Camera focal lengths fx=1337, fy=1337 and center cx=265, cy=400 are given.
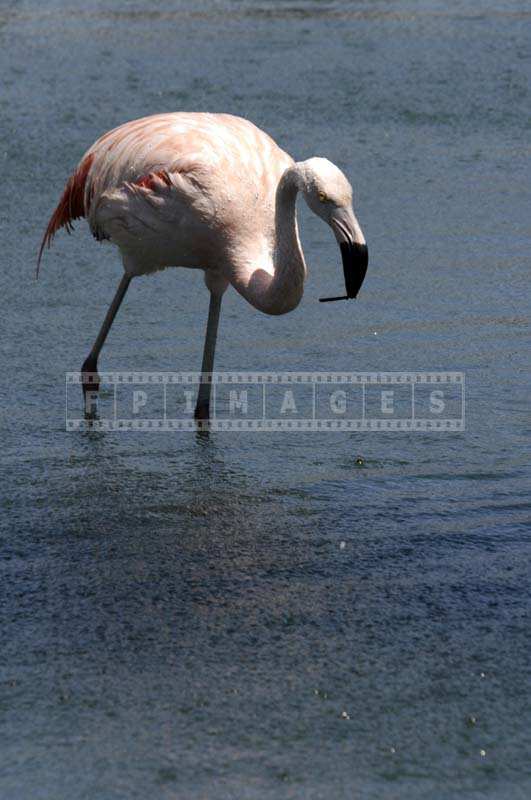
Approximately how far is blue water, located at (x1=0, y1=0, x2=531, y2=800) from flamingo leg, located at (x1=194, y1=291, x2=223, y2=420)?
15 centimetres

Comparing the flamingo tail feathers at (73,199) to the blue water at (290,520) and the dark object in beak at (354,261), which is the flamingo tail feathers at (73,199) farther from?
the dark object in beak at (354,261)

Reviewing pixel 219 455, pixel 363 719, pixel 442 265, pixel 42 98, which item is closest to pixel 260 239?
pixel 219 455

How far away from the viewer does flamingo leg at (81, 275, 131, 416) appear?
17.0ft

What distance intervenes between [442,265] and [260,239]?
71.0 inches

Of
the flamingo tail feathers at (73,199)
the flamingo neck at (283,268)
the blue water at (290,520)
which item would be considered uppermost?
the flamingo tail feathers at (73,199)

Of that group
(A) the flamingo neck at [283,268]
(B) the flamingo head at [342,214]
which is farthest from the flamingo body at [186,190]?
(B) the flamingo head at [342,214]

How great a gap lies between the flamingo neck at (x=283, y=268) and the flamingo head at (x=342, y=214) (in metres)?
0.15

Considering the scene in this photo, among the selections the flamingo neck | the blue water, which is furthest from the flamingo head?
the blue water

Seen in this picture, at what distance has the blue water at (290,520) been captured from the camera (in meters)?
2.92

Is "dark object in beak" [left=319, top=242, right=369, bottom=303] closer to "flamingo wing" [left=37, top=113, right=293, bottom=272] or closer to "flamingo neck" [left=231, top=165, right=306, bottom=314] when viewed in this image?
"flamingo neck" [left=231, top=165, right=306, bottom=314]

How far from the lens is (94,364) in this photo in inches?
208

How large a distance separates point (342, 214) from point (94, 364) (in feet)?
4.68

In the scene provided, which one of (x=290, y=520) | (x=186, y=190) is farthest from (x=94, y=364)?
(x=290, y=520)

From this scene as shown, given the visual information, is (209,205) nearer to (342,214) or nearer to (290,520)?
(342,214)
